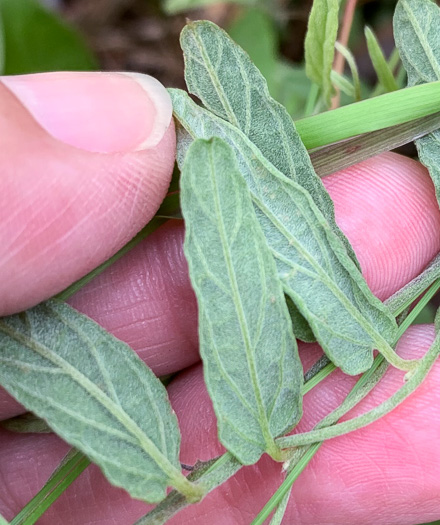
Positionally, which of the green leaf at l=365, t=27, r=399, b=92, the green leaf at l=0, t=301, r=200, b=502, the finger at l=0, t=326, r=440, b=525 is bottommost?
the finger at l=0, t=326, r=440, b=525

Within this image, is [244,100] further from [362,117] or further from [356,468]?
[356,468]

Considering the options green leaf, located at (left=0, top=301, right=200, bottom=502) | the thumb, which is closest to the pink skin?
the thumb

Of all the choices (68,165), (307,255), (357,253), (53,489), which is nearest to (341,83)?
(357,253)

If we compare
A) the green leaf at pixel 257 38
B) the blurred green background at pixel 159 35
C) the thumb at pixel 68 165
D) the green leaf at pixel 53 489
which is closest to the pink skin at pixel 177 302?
the thumb at pixel 68 165

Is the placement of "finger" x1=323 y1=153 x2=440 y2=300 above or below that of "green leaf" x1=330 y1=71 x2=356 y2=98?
below

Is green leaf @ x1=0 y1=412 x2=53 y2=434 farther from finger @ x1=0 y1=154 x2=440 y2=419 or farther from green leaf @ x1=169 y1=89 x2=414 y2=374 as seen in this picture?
green leaf @ x1=169 y1=89 x2=414 y2=374

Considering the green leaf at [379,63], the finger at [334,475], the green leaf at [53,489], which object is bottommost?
the finger at [334,475]

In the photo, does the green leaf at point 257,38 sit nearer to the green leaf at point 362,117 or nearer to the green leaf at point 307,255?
the green leaf at point 362,117
